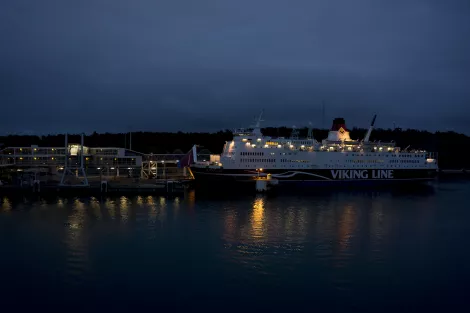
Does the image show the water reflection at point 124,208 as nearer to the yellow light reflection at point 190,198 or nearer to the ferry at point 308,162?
the yellow light reflection at point 190,198

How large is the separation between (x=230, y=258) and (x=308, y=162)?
29573 millimetres

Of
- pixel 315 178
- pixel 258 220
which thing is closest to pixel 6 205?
pixel 258 220

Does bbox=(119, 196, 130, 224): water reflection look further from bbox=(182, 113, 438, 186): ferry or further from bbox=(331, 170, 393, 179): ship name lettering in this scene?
bbox=(331, 170, 393, 179): ship name lettering

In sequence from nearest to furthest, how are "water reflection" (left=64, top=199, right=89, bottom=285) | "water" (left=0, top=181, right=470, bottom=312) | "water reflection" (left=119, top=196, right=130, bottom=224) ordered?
"water" (left=0, top=181, right=470, bottom=312) < "water reflection" (left=64, top=199, right=89, bottom=285) < "water reflection" (left=119, top=196, right=130, bottom=224)

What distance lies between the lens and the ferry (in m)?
43.1

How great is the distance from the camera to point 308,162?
4581 cm

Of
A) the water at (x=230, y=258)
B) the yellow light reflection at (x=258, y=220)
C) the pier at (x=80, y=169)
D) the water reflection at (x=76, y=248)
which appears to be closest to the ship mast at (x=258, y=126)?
the pier at (x=80, y=169)


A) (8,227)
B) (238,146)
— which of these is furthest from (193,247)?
(238,146)

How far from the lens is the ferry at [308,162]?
43.1m

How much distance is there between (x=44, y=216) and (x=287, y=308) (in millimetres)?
19065

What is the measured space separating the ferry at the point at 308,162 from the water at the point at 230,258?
1271cm

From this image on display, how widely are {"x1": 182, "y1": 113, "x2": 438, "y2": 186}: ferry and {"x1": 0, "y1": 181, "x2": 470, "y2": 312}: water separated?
12.7 meters

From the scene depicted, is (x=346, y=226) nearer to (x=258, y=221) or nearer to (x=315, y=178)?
(x=258, y=221)

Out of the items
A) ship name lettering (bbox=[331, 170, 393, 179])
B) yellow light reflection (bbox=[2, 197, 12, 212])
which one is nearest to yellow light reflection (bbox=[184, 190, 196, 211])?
yellow light reflection (bbox=[2, 197, 12, 212])
